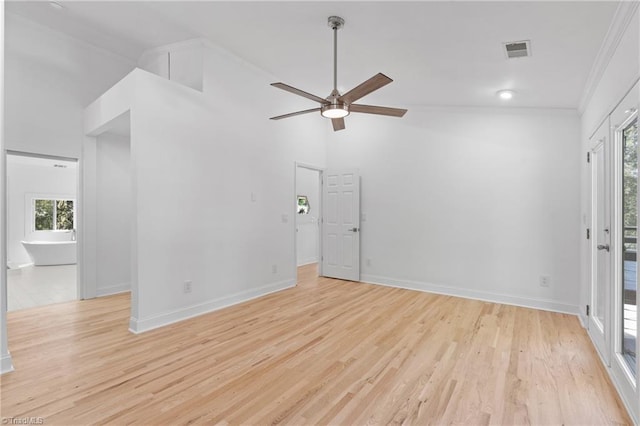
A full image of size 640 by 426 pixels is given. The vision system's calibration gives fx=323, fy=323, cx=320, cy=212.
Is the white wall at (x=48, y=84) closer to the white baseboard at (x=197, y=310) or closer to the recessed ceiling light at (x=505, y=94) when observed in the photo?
the white baseboard at (x=197, y=310)

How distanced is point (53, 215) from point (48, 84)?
6.07 metres

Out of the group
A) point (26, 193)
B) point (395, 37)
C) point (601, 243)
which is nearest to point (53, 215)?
point (26, 193)

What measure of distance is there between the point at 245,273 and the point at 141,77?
8.78ft

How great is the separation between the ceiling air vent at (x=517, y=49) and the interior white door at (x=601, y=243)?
0.92m

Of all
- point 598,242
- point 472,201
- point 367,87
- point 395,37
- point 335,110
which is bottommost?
point 598,242

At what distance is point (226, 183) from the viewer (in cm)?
429

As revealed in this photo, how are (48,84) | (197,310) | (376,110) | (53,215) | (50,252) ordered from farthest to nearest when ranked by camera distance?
(53,215)
(50,252)
(48,84)
(197,310)
(376,110)

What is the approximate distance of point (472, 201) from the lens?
479 centimetres

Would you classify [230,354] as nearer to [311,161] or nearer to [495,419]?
[495,419]

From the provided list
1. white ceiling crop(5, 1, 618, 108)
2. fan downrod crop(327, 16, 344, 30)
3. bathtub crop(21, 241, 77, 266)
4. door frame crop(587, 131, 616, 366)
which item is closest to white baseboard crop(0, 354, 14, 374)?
white ceiling crop(5, 1, 618, 108)

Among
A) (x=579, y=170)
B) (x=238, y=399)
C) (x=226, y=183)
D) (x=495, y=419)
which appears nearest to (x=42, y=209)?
(x=226, y=183)

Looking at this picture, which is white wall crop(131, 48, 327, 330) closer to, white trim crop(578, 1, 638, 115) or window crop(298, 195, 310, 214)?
window crop(298, 195, 310, 214)

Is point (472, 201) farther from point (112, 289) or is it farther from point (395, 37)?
point (112, 289)

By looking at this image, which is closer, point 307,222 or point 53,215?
point 307,222
